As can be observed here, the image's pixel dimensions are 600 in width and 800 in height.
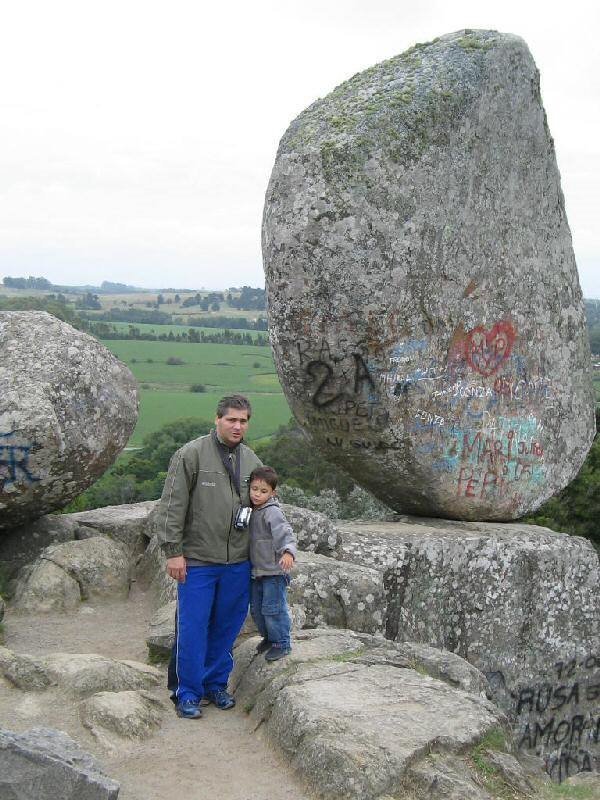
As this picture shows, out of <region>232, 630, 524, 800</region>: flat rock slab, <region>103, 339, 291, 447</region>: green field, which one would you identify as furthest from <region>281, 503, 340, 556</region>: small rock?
<region>103, 339, 291, 447</region>: green field

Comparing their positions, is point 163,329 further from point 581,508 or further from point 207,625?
point 207,625

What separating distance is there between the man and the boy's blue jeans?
112mm

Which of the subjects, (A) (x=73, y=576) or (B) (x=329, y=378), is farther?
(A) (x=73, y=576)

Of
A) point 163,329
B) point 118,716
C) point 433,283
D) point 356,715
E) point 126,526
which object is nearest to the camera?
point 356,715

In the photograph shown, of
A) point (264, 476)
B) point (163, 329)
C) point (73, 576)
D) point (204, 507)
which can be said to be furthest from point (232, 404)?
point (163, 329)

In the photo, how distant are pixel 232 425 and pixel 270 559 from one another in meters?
0.79

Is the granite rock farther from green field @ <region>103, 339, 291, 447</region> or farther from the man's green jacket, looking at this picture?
green field @ <region>103, 339, 291, 447</region>

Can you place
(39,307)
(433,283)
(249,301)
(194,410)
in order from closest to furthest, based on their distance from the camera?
(433,283), (39,307), (194,410), (249,301)

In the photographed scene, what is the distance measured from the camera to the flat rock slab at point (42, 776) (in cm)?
369

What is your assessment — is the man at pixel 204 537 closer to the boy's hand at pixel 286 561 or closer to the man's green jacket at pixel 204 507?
the man's green jacket at pixel 204 507

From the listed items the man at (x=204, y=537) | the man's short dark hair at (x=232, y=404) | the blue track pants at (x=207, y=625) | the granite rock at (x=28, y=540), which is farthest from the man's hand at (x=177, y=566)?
the granite rock at (x=28, y=540)

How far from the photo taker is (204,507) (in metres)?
5.32

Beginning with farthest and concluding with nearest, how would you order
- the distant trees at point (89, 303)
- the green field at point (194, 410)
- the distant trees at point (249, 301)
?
the distant trees at point (249, 301)
the distant trees at point (89, 303)
the green field at point (194, 410)

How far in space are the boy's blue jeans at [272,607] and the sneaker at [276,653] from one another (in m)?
0.02
